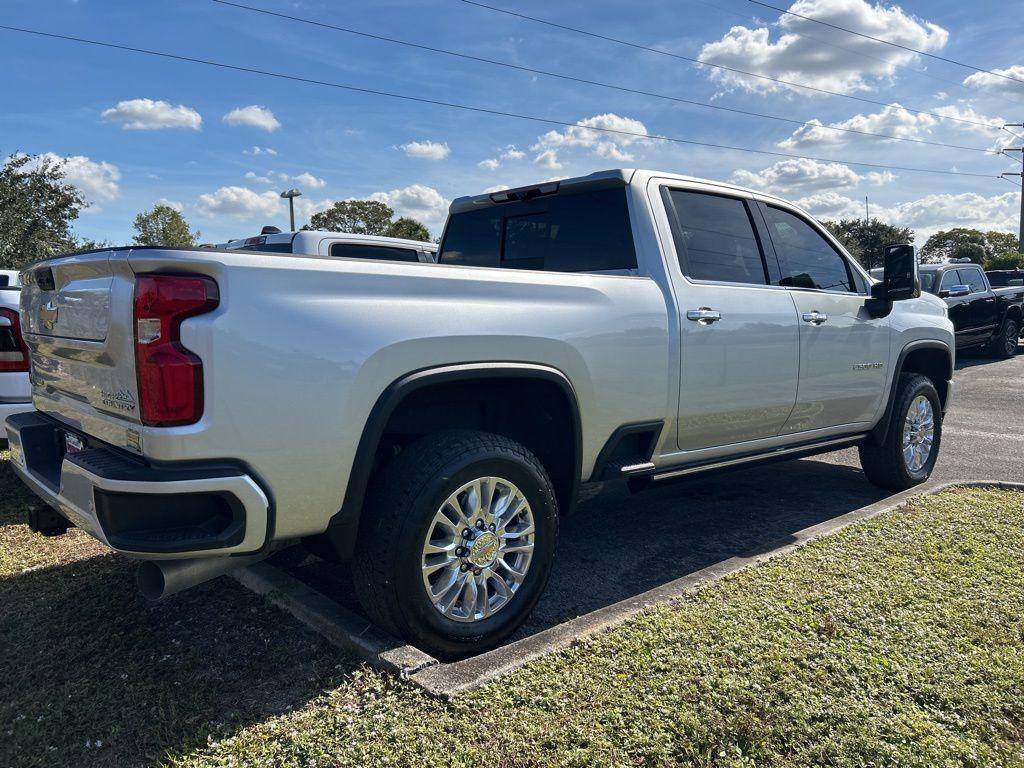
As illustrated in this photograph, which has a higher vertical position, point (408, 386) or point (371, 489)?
point (408, 386)

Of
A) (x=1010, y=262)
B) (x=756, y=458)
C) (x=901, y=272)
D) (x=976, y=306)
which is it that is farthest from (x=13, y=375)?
(x=1010, y=262)

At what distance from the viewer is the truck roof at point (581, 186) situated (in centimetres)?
386

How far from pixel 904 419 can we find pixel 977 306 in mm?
10803

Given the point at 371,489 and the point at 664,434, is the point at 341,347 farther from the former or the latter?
the point at 664,434

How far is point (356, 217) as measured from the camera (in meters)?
56.3

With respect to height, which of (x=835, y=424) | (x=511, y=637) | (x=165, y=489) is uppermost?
(x=165, y=489)

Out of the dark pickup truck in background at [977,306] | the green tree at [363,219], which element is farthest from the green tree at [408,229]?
the dark pickup truck in background at [977,306]

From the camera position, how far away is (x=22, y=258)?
94.6ft

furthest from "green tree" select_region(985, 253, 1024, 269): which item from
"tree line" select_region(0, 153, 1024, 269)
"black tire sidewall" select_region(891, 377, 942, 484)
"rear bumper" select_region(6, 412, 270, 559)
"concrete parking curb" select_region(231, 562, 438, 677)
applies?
"rear bumper" select_region(6, 412, 270, 559)

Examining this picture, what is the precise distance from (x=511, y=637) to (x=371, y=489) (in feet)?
3.09

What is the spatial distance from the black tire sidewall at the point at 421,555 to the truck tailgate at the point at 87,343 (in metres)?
0.96

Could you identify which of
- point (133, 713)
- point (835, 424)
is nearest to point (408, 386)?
point (133, 713)

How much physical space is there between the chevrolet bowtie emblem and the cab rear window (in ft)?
7.49

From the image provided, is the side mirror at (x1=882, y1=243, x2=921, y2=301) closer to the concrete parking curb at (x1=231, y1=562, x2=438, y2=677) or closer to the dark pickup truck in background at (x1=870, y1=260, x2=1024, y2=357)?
the concrete parking curb at (x1=231, y1=562, x2=438, y2=677)
